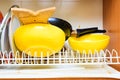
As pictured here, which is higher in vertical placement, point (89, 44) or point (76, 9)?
point (76, 9)

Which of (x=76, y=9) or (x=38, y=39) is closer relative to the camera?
(x=38, y=39)

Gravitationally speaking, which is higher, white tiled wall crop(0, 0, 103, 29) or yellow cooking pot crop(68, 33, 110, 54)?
white tiled wall crop(0, 0, 103, 29)

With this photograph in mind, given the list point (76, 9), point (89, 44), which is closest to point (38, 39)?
point (89, 44)

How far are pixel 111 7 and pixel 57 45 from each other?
15.3 inches

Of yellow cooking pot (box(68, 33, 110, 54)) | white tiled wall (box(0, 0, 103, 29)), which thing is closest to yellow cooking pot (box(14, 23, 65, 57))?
yellow cooking pot (box(68, 33, 110, 54))

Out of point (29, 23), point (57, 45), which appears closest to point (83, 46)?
point (57, 45)

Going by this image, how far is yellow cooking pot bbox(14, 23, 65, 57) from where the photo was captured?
768 mm

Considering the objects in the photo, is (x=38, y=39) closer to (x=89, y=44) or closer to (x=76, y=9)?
(x=89, y=44)

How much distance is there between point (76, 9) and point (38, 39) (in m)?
0.48

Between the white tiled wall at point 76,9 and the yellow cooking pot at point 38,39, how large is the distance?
0.39 m

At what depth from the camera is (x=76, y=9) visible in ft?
3.86

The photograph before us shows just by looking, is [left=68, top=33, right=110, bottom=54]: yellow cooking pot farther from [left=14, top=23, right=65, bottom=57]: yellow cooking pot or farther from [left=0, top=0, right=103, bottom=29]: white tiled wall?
[left=0, top=0, right=103, bottom=29]: white tiled wall

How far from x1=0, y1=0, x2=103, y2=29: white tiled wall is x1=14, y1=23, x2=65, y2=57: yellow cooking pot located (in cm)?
39

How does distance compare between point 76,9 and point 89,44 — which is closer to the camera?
point 89,44
